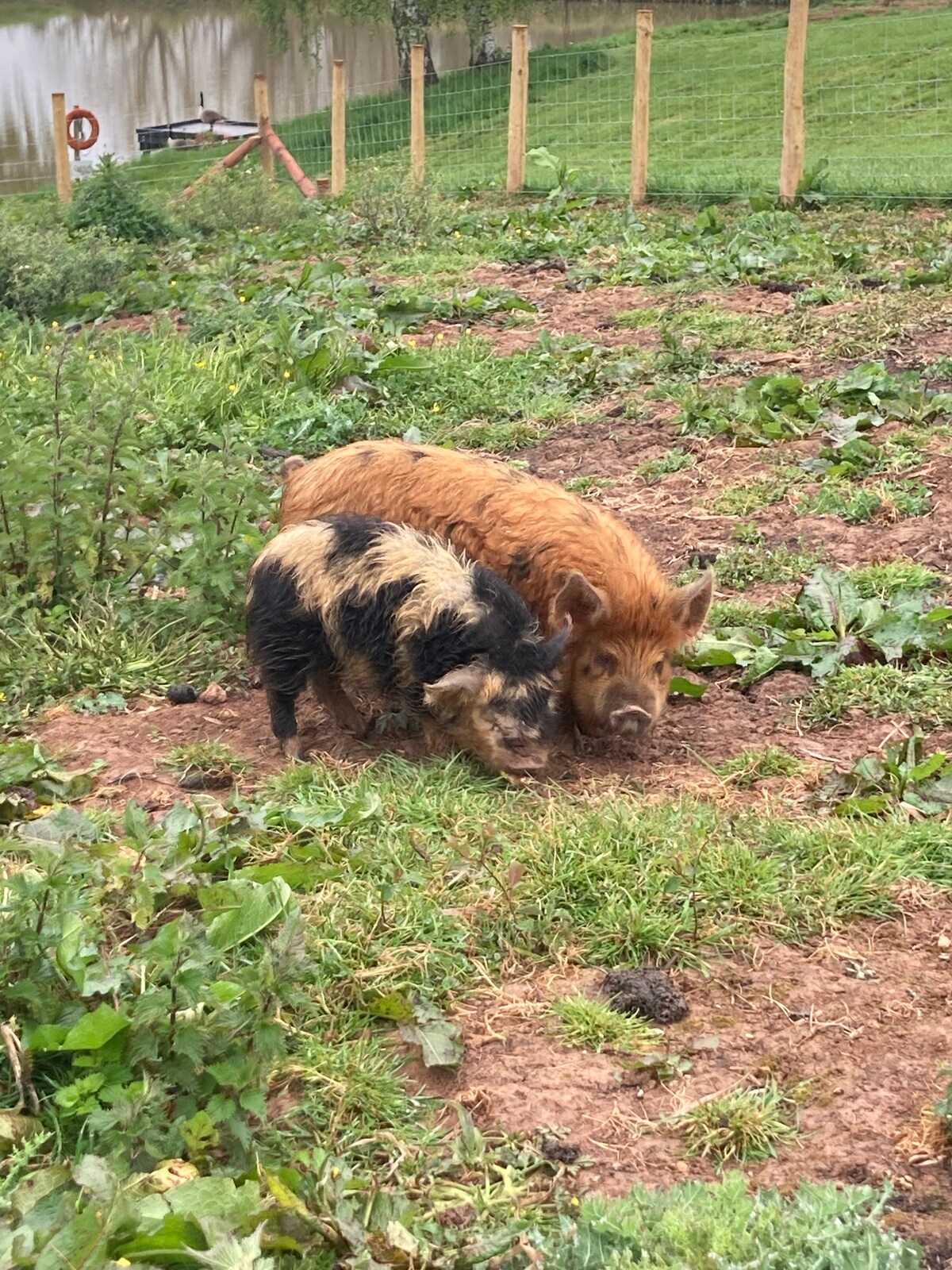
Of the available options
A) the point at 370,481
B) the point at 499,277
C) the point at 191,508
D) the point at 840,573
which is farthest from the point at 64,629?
the point at 499,277

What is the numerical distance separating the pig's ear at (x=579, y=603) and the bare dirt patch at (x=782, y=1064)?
1674mm

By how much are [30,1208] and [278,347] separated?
25.0 ft

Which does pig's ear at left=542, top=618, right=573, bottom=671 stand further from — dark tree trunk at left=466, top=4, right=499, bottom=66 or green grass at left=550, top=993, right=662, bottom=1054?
dark tree trunk at left=466, top=4, right=499, bottom=66

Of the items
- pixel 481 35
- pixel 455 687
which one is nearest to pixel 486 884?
pixel 455 687

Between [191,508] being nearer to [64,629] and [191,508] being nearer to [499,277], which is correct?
[64,629]

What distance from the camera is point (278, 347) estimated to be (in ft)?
31.8

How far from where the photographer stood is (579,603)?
5.22 meters

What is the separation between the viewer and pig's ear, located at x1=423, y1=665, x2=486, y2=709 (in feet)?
A: 16.0

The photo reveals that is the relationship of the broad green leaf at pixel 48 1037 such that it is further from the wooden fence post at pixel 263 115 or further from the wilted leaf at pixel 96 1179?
the wooden fence post at pixel 263 115

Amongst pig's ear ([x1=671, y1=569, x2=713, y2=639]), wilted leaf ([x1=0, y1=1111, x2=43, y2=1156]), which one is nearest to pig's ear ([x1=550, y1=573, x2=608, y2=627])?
pig's ear ([x1=671, y1=569, x2=713, y2=639])

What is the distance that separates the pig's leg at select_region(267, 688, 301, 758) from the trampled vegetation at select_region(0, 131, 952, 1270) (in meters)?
0.10

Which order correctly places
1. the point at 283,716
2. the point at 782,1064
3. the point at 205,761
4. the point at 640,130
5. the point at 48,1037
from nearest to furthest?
the point at 48,1037 < the point at 782,1064 < the point at 205,761 < the point at 283,716 < the point at 640,130

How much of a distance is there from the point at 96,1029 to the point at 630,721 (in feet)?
8.24

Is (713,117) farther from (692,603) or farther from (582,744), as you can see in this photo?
(582,744)
